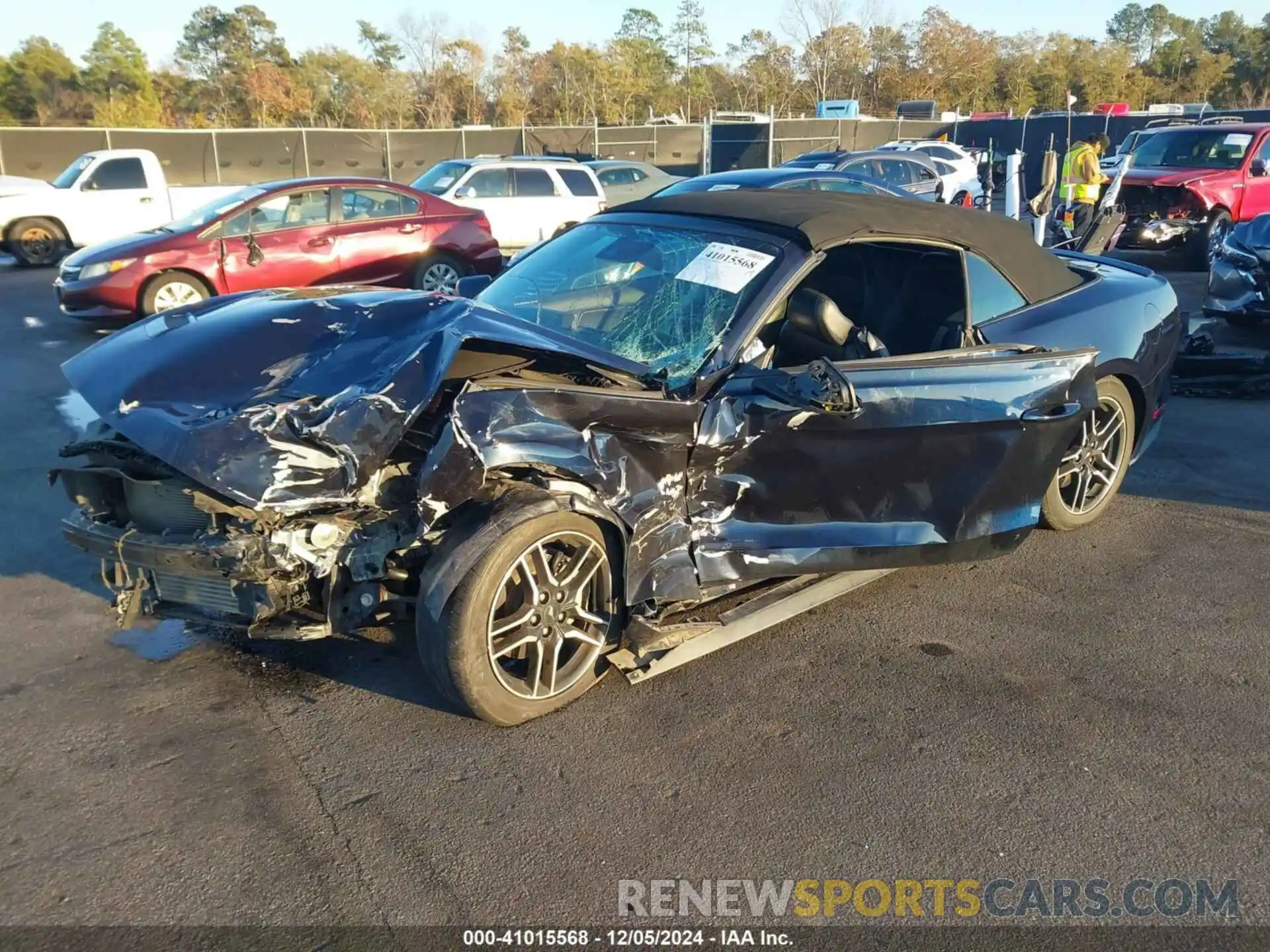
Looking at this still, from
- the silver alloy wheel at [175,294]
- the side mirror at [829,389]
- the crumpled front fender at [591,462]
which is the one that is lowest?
the silver alloy wheel at [175,294]

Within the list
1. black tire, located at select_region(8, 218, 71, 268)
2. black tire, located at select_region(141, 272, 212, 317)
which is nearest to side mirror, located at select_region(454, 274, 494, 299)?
black tire, located at select_region(141, 272, 212, 317)

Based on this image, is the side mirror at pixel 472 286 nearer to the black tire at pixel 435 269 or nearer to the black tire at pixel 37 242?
the black tire at pixel 435 269

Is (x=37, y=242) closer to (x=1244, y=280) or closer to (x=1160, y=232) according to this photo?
(x=1244, y=280)

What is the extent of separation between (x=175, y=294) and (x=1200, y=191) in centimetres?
1339

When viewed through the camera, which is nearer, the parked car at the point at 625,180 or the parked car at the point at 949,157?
the parked car at the point at 625,180

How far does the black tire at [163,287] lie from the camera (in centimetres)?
1016

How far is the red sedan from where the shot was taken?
1016 cm

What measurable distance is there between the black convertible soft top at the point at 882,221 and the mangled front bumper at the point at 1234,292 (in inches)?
184

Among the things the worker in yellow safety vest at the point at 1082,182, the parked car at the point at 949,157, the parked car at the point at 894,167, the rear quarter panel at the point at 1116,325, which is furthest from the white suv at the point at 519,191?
the rear quarter panel at the point at 1116,325

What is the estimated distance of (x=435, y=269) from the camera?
460 inches

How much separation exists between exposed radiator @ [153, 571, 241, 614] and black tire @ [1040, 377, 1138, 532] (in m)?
3.70

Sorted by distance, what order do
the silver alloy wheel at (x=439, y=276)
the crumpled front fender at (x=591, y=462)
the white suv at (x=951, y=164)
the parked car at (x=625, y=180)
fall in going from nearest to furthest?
1. the crumpled front fender at (x=591, y=462)
2. the silver alloy wheel at (x=439, y=276)
3. the parked car at (x=625, y=180)
4. the white suv at (x=951, y=164)

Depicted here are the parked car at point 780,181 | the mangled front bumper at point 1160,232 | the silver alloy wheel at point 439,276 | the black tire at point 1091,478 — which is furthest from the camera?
the mangled front bumper at point 1160,232

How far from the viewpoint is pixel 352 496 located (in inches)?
128
